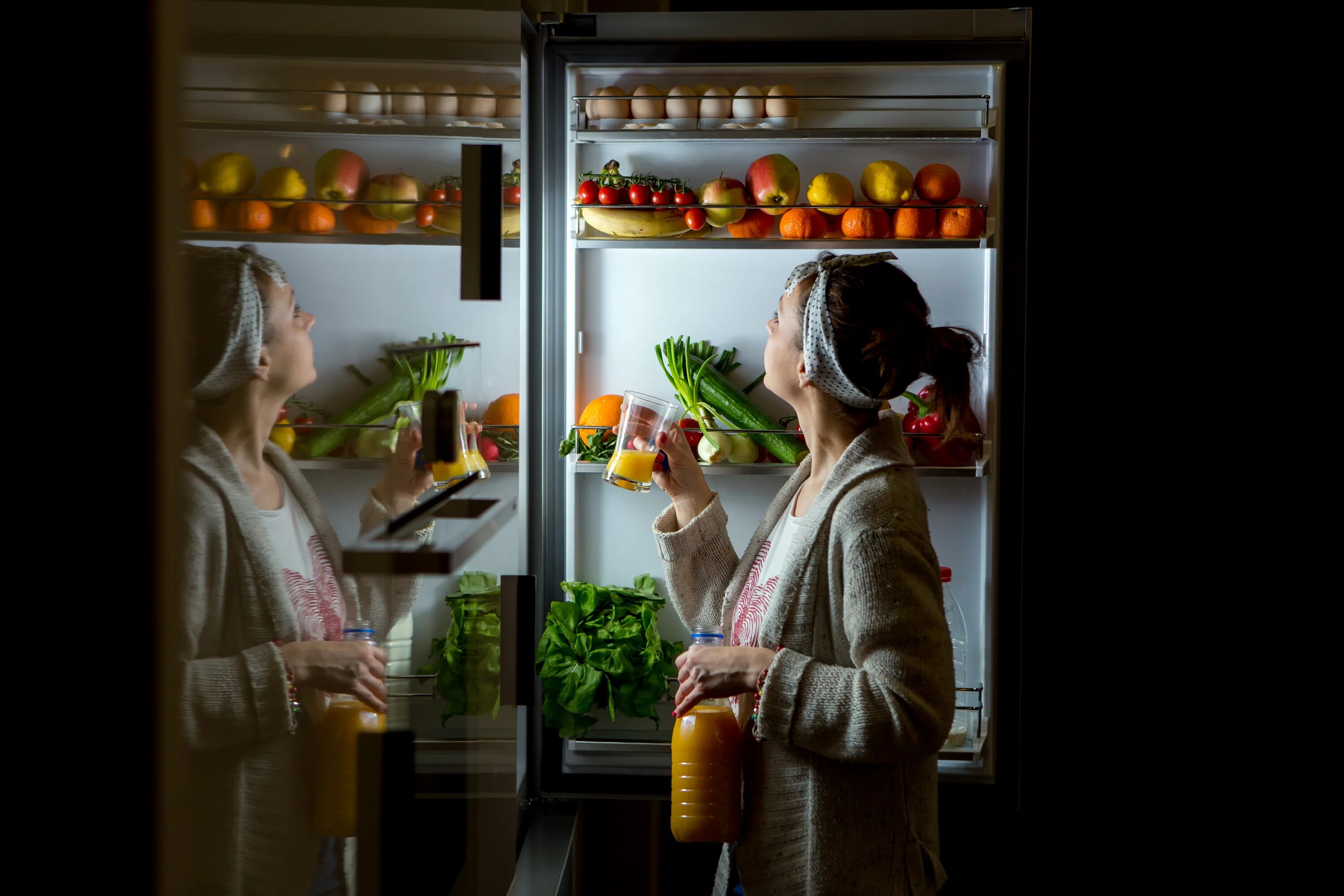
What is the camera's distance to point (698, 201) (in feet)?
6.16

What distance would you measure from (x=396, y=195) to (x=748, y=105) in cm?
131

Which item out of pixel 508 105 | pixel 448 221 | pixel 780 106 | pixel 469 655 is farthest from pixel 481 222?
pixel 780 106

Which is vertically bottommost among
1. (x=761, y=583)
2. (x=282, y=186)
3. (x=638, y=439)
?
(x=761, y=583)

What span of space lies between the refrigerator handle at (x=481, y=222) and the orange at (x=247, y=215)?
0.42 m

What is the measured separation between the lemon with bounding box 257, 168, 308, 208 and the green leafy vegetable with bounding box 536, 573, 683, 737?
1.32 meters

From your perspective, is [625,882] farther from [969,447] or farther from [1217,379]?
[1217,379]

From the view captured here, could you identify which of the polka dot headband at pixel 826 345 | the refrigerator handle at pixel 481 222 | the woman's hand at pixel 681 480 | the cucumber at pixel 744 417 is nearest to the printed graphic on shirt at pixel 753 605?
the woman's hand at pixel 681 480

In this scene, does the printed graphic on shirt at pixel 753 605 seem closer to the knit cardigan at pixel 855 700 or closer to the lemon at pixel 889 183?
the knit cardigan at pixel 855 700

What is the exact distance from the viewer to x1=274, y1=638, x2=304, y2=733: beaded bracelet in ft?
1.47

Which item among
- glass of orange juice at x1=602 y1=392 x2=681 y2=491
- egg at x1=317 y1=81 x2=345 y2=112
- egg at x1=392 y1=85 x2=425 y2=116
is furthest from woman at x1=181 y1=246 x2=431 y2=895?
glass of orange juice at x1=602 y1=392 x2=681 y2=491

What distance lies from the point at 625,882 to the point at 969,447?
43.5 inches

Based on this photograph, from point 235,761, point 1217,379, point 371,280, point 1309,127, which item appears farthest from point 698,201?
point 235,761

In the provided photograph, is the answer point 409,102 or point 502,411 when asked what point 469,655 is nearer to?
point 502,411

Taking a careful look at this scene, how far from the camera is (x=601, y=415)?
1.86m
